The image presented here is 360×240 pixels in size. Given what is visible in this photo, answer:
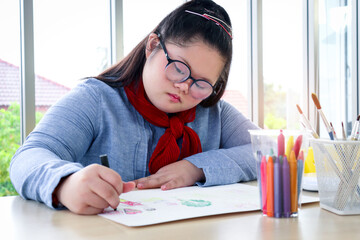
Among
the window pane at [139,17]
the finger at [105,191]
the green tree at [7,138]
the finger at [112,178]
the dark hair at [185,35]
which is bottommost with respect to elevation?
the green tree at [7,138]

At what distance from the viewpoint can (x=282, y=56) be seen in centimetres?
Answer: 313

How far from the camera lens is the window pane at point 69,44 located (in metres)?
2.18

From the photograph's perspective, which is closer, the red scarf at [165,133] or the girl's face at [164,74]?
the girl's face at [164,74]

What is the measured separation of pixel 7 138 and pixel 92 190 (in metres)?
1.57

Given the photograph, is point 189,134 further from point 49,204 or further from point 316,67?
point 316,67

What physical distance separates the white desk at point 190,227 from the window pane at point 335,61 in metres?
2.50

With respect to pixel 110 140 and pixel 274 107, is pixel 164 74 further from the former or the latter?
pixel 274 107

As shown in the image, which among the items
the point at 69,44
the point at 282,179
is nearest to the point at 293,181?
the point at 282,179

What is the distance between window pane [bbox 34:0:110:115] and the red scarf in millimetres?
1142

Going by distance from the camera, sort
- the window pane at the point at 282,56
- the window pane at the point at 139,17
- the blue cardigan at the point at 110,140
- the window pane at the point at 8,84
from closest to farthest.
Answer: the blue cardigan at the point at 110,140 < the window pane at the point at 8,84 < the window pane at the point at 139,17 < the window pane at the point at 282,56

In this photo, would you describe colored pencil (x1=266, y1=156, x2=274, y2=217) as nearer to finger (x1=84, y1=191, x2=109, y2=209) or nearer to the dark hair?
finger (x1=84, y1=191, x2=109, y2=209)

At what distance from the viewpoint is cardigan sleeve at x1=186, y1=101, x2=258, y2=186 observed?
1.04 m

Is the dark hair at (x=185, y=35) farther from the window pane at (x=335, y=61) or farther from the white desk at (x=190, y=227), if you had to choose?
the window pane at (x=335, y=61)

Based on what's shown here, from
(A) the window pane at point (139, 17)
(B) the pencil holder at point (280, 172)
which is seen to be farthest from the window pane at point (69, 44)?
(B) the pencil holder at point (280, 172)
